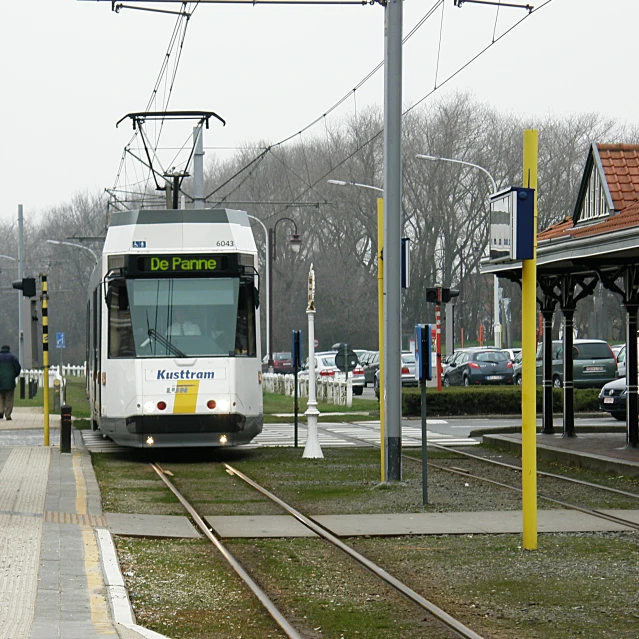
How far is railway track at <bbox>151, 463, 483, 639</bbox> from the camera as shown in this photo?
7316 millimetres

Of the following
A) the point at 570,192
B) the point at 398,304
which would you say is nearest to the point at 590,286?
the point at 398,304

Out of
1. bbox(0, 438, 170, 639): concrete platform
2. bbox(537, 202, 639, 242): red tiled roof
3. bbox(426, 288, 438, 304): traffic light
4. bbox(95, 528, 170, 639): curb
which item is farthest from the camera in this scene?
bbox(426, 288, 438, 304): traffic light

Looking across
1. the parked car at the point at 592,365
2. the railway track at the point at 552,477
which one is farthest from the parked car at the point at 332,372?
the railway track at the point at 552,477

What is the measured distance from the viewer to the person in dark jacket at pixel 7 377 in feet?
99.5

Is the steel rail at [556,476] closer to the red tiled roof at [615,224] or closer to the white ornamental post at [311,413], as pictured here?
the white ornamental post at [311,413]

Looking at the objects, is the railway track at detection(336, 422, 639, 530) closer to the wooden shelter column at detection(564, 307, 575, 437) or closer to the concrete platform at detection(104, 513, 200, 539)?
the wooden shelter column at detection(564, 307, 575, 437)

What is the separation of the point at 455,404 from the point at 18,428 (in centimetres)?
1190

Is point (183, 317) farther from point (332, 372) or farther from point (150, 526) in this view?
point (332, 372)

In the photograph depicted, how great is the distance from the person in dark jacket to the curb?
2067 centimetres

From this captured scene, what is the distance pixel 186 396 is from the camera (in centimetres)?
1797

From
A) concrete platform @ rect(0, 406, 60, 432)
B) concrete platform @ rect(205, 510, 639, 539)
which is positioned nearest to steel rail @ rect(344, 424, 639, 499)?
concrete platform @ rect(205, 510, 639, 539)

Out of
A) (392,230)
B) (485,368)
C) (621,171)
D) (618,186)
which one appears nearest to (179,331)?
(392,230)

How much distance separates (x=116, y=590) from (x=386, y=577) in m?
2.01

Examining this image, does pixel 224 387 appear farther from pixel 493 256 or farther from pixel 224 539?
pixel 493 256
